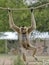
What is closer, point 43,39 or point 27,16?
point 27,16

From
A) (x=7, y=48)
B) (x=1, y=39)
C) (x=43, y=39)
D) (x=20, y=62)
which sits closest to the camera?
(x=20, y=62)

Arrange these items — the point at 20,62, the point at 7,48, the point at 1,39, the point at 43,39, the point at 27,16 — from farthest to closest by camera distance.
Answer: the point at 43,39
the point at 27,16
the point at 1,39
the point at 7,48
the point at 20,62

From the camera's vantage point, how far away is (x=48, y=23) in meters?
21.3

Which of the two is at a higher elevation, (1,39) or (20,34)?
(20,34)

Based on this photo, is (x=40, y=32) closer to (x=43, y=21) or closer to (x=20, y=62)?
(x=43, y=21)

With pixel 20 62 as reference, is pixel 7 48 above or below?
below

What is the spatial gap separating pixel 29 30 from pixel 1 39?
31.6 ft

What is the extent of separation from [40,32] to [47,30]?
0.43 meters

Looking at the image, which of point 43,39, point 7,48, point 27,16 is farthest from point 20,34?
point 43,39

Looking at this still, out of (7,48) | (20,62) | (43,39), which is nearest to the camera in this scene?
(20,62)

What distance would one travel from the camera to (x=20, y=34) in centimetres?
868

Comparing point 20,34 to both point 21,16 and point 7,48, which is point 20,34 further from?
point 21,16

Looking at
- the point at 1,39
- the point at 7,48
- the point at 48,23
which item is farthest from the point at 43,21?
the point at 7,48

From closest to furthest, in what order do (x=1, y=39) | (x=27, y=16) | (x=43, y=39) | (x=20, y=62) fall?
(x=20, y=62)
(x=1, y=39)
(x=27, y=16)
(x=43, y=39)
